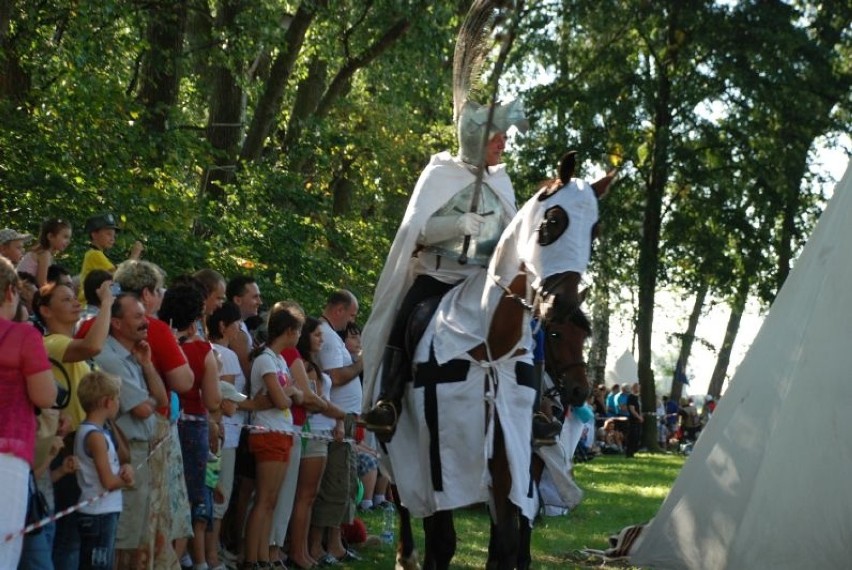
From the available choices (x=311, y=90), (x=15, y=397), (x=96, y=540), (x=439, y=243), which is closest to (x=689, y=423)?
(x=311, y=90)

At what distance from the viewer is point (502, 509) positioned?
9453 mm

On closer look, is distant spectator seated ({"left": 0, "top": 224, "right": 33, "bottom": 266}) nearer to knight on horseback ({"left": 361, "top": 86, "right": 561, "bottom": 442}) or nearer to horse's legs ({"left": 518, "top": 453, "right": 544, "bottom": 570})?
knight on horseback ({"left": 361, "top": 86, "right": 561, "bottom": 442})

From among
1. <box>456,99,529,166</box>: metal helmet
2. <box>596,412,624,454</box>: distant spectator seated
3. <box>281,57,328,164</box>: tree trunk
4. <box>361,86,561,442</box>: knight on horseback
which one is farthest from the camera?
<box>596,412,624,454</box>: distant spectator seated

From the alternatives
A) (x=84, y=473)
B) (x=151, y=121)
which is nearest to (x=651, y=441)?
(x=151, y=121)

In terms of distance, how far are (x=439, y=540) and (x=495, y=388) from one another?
111cm

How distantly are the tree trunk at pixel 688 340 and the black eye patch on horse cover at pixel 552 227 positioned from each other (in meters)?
31.6

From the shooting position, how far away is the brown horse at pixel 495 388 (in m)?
9.15

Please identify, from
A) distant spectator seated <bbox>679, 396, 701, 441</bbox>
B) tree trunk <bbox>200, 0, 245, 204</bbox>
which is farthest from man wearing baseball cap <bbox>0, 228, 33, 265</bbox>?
distant spectator seated <bbox>679, 396, 701, 441</bbox>

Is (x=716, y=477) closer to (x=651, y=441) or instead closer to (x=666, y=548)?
(x=666, y=548)

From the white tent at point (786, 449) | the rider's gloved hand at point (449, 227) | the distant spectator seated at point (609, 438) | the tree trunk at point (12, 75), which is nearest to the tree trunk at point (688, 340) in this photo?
the distant spectator seated at point (609, 438)

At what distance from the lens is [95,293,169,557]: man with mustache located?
8.48 metres

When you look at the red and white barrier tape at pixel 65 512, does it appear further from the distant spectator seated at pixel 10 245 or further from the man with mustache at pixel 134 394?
the distant spectator seated at pixel 10 245

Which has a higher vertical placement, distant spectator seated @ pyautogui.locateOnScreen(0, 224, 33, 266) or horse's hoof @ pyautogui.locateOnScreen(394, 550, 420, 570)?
distant spectator seated @ pyautogui.locateOnScreen(0, 224, 33, 266)

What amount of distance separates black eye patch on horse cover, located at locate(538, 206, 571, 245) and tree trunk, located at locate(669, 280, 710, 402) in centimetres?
3164
